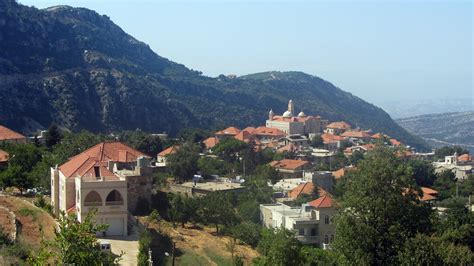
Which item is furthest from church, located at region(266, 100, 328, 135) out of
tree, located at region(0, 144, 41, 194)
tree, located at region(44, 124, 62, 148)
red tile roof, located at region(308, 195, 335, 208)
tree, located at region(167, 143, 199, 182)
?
red tile roof, located at region(308, 195, 335, 208)

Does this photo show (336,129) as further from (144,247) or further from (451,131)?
(451,131)

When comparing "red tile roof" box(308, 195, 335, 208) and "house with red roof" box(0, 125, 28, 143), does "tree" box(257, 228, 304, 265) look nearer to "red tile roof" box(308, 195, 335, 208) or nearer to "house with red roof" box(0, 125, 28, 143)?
"red tile roof" box(308, 195, 335, 208)

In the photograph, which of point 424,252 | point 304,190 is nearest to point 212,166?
point 304,190


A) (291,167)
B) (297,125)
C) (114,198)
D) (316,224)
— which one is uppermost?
(297,125)

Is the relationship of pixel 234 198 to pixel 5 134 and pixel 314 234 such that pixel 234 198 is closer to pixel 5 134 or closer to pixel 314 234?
pixel 314 234

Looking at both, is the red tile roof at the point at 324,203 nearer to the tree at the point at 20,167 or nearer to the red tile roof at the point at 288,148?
the tree at the point at 20,167

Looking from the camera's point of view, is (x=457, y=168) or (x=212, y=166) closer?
(x=212, y=166)

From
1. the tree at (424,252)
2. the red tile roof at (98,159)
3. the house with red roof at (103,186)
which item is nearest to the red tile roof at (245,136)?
the red tile roof at (98,159)
